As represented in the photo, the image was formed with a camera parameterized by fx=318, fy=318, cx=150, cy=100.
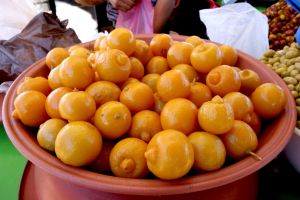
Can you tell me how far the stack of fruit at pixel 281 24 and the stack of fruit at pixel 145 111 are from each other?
0.93m

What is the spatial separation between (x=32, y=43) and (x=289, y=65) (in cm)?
93

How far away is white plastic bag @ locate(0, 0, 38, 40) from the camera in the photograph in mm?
1427

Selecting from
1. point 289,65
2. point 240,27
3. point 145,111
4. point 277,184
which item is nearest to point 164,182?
point 145,111

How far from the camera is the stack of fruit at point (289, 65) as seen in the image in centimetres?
83

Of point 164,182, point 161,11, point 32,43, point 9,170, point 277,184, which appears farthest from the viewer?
point 161,11

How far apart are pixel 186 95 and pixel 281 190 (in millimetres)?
351

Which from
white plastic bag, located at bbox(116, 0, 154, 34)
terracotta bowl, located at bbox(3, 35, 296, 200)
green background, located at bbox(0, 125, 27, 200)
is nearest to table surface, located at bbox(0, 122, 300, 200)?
green background, located at bbox(0, 125, 27, 200)

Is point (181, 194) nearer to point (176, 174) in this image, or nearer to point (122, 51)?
point (176, 174)

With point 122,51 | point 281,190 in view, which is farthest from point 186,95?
point 281,190

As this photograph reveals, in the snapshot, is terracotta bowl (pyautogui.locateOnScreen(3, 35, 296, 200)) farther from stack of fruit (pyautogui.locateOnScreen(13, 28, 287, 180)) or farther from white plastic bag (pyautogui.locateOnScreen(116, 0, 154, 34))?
white plastic bag (pyautogui.locateOnScreen(116, 0, 154, 34))

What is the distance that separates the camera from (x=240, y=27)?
1.27m

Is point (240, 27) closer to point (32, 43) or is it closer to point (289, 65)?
point (289, 65)

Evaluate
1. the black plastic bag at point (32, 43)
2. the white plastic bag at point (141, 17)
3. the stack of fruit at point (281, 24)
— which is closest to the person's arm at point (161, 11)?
the white plastic bag at point (141, 17)

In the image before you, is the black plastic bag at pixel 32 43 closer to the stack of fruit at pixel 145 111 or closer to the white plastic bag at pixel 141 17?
the white plastic bag at pixel 141 17
